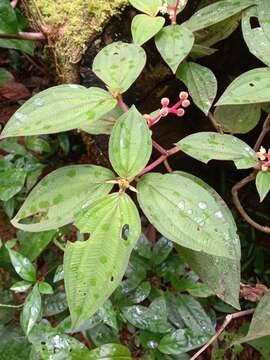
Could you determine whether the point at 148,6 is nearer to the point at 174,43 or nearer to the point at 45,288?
the point at 174,43

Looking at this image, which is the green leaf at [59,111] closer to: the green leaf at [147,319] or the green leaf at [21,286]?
the green leaf at [21,286]

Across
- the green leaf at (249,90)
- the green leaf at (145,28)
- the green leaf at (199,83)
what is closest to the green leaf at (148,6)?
the green leaf at (145,28)

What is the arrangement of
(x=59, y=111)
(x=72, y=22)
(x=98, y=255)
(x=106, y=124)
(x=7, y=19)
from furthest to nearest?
(x=7, y=19)
(x=72, y=22)
(x=106, y=124)
(x=59, y=111)
(x=98, y=255)

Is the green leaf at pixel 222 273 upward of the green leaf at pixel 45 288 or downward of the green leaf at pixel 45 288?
upward

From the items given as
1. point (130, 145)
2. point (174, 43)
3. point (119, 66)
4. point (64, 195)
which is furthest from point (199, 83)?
point (64, 195)

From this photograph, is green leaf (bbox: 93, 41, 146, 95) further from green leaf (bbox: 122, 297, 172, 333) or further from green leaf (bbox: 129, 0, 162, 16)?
green leaf (bbox: 122, 297, 172, 333)

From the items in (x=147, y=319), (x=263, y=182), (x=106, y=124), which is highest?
(x=106, y=124)

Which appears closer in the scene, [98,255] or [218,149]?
[98,255]
